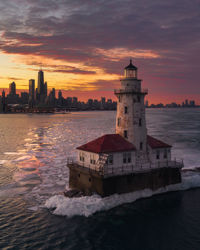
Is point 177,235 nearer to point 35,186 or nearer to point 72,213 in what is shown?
point 72,213

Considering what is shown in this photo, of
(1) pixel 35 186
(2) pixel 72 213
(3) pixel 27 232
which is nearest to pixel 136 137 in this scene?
(2) pixel 72 213

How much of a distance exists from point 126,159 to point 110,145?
247cm

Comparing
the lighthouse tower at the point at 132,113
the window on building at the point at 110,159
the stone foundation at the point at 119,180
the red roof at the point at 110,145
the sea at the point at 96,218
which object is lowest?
the sea at the point at 96,218

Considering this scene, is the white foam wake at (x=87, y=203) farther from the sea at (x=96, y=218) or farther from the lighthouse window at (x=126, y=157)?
the lighthouse window at (x=126, y=157)

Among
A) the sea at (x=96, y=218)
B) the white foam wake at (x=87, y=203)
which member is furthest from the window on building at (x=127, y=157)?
the sea at (x=96, y=218)

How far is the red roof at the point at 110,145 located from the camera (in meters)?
30.0

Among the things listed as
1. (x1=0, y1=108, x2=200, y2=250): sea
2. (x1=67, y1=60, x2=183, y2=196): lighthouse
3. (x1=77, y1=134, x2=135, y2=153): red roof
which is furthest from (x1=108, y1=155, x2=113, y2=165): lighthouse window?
(x1=0, y1=108, x2=200, y2=250): sea

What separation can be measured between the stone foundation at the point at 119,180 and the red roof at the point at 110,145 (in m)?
2.51

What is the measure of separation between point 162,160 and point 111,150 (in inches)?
310

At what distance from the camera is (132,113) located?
109 ft

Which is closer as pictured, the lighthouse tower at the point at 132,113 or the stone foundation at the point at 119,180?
the stone foundation at the point at 119,180

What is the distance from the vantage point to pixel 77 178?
31656 millimetres

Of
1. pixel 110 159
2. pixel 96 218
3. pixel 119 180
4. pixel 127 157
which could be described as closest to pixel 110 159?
pixel 110 159

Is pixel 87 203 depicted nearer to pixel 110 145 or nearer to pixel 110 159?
pixel 110 159
